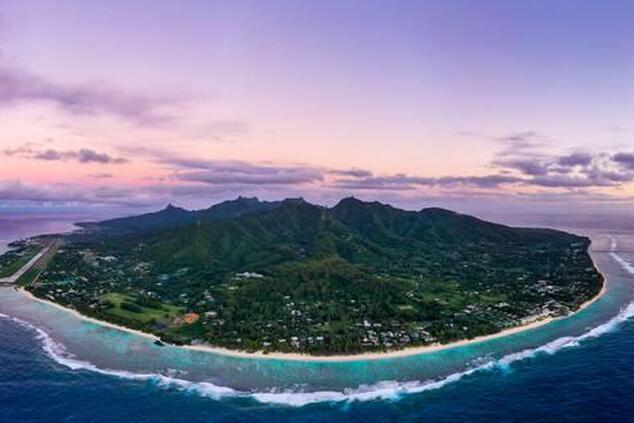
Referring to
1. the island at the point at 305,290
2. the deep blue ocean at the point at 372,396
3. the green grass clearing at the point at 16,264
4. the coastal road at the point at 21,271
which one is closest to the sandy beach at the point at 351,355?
the island at the point at 305,290

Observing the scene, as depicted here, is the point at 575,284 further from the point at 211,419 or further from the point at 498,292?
the point at 211,419

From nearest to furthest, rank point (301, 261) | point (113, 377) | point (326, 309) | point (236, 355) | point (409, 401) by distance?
point (409, 401) < point (113, 377) < point (236, 355) < point (326, 309) < point (301, 261)

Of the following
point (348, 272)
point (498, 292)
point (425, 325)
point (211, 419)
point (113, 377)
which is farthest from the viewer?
point (348, 272)

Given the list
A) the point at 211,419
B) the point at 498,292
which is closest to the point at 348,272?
the point at 498,292

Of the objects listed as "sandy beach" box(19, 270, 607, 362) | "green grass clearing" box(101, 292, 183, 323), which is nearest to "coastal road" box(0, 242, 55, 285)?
"green grass clearing" box(101, 292, 183, 323)

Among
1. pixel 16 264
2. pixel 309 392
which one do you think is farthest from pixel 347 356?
pixel 16 264

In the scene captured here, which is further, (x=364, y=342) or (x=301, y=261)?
(x=301, y=261)
